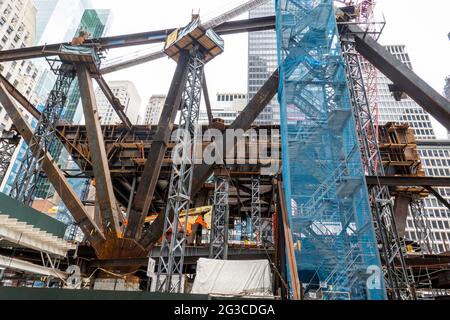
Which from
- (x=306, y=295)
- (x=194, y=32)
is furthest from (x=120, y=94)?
(x=306, y=295)

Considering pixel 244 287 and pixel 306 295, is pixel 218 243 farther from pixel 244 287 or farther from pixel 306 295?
pixel 306 295

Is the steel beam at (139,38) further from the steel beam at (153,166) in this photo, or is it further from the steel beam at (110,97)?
the steel beam at (153,166)

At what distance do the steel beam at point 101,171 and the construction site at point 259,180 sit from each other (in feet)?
0.24

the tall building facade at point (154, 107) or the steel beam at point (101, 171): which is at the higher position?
the tall building facade at point (154, 107)

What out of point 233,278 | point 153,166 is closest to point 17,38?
point 153,166

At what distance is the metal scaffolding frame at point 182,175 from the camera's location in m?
12.5

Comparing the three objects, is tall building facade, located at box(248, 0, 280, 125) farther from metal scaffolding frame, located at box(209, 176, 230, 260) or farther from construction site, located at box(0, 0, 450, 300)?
metal scaffolding frame, located at box(209, 176, 230, 260)

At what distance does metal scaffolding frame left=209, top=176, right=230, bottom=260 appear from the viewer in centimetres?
1625

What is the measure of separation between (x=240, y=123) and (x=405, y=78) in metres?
8.81

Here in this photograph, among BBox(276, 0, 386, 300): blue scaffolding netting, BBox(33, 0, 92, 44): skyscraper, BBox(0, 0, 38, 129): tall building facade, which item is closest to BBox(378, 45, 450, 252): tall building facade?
BBox(276, 0, 386, 300): blue scaffolding netting

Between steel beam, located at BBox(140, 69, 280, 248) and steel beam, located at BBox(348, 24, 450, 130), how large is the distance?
5.13 m

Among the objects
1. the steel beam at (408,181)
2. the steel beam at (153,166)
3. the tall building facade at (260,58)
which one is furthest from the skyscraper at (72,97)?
the steel beam at (408,181)

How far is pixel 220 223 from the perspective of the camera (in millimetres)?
19438

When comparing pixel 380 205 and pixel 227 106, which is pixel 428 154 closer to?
pixel 227 106
